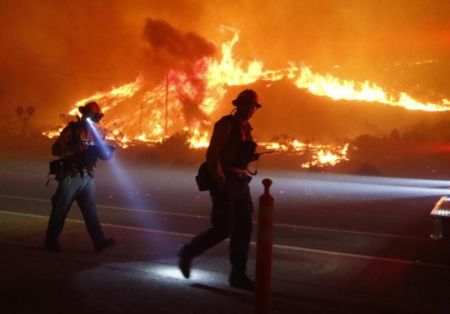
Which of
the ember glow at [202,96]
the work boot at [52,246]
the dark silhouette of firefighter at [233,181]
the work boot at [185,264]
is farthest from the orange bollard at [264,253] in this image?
the ember glow at [202,96]

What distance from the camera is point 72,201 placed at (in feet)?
19.6

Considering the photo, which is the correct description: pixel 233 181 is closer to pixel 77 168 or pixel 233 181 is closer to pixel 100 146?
pixel 100 146

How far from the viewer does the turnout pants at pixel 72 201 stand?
5.92m

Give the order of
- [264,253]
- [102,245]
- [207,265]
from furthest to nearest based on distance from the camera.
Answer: [102,245] < [207,265] < [264,253]

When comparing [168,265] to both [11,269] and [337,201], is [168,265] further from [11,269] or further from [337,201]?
[337,201]

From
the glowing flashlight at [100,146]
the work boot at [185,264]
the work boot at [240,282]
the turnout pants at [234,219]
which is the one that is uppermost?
the glowing flashlight at [100,146]

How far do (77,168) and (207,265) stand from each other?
1.76m

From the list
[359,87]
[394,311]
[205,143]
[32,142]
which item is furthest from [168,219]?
[32,142]

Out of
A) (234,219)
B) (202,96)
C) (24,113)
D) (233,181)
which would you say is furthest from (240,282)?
(24,113)

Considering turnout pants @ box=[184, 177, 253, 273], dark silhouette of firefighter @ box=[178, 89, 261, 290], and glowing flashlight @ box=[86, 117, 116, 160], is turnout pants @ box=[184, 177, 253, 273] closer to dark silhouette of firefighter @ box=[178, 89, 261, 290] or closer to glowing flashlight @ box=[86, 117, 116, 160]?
dark silhouette of firefighter @ box=[178, 89, 261, 290]

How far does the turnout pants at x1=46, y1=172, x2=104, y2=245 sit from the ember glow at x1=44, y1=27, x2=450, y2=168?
24.4 metres

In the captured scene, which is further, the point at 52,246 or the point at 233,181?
the point at 52,246

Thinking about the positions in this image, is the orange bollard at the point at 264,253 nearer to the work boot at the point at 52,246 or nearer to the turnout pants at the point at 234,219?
the turnout pants at the point at 234,219

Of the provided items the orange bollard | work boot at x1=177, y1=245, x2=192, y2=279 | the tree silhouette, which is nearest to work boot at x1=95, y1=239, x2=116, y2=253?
work boot at x1=177, y1=245, x2=192, y2=279
